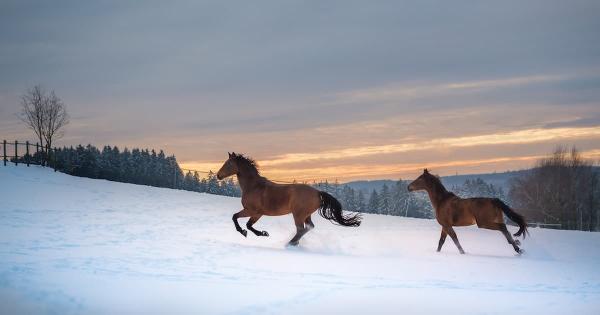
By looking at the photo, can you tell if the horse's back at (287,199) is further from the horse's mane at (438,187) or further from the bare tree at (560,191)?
the bare tree at (560,191)

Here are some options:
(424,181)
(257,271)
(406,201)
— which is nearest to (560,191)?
(406,201)

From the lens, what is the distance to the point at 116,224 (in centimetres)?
1555

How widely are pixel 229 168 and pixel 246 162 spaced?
1.51 feet

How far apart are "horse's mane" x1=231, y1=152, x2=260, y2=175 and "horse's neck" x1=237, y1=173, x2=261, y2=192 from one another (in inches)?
5.5

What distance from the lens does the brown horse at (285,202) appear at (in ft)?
40.5

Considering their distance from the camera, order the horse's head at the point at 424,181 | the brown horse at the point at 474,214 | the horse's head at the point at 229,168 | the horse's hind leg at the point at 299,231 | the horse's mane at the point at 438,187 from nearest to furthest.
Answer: the horse's hind leg at the point at 299,231 → the brown horse at the point at 474,214 → the horse's head at the point at 229,168 → the horse's mane at the point at 438,187 → the horse's head at the point at 424,181

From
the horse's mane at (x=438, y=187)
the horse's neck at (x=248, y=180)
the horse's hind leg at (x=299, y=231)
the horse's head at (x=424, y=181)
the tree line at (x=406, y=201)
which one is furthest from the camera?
the tree line at (x=406, y=201)

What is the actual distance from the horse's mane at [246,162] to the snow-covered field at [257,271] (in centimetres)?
175

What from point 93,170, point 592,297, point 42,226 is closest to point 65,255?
point 42,226

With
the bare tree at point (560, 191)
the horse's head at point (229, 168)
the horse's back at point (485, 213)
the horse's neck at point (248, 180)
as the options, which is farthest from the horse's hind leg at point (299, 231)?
the bare tree at point (560, 191)

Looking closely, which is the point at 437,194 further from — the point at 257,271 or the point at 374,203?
the point at 374,203

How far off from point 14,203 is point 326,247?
38.4ft

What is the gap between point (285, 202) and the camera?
1241 cm

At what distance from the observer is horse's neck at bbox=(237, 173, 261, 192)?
1287cm
